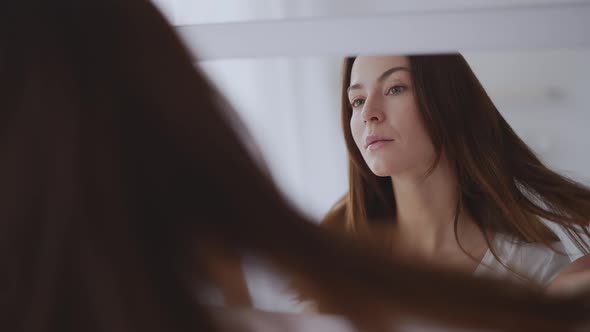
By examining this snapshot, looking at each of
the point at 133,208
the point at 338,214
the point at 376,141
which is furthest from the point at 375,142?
the point at 133,208

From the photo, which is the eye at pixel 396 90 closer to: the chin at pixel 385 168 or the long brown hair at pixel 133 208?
the chin at pixel 385 168

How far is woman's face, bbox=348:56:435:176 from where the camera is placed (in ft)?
1.49

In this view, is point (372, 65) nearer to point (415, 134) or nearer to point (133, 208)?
point (415, 134)

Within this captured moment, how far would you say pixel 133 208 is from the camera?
0.58 feet

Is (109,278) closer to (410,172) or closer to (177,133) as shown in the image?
(177,133)

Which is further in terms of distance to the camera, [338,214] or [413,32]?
[338,214]

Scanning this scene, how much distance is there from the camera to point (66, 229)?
0.17 meters

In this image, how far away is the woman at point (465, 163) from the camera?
0.45 metres

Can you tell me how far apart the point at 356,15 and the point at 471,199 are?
0.21 metres

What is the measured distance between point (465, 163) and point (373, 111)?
8 cm

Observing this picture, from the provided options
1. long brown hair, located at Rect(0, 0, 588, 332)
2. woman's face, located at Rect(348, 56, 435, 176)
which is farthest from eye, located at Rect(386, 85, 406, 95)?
long brown hair, located at Rect(0, 0, 588, 332)

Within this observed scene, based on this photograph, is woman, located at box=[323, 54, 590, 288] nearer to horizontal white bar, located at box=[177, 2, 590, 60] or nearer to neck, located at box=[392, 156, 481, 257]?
neck, located at box=[392, 156, 481, 257]

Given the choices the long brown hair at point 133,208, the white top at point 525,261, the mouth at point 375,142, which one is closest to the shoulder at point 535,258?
the white top at point 525,261

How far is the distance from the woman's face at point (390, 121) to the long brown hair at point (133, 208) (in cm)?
27
